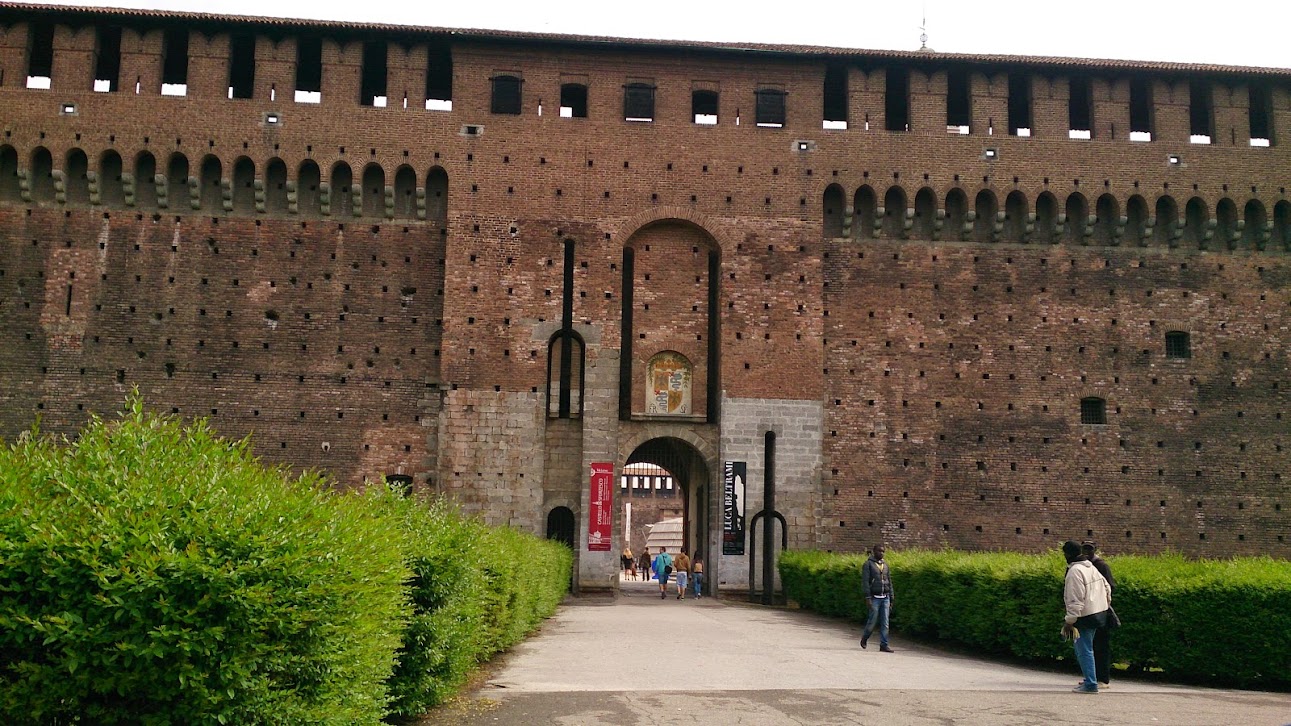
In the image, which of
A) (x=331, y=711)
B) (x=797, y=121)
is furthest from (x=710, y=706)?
(x=797, y=121)

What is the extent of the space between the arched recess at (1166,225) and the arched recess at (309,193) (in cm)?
1909

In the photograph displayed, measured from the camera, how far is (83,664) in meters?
4.32

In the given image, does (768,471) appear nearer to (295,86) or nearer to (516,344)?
(516,344)

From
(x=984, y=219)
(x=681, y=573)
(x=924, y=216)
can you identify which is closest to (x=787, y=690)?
(x=681, y=573)

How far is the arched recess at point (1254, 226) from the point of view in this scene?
25.0 meters

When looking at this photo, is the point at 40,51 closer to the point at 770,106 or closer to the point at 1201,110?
the point at 770,106

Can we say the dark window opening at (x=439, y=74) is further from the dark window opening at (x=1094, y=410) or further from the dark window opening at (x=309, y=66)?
the dark window opening at (x=1094, y=410)

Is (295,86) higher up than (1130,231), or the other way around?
(295,86)

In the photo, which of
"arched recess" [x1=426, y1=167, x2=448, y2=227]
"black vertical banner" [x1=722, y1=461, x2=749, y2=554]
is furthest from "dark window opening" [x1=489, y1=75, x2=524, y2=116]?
"black vertical banner" [x1=722, y1=461, x2=749, y2=554]

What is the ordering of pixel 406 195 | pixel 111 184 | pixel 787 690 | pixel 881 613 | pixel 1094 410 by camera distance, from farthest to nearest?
1. pixel 1094 410
2. pixel 406 195
3. pixel 111 184
4. pixel 881 613
5. pixel 787 690

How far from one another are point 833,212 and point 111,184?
16.2m

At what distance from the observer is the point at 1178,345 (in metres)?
24.9

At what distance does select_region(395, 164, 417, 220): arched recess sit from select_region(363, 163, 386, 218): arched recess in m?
0.31

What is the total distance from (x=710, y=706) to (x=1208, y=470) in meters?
19.8
